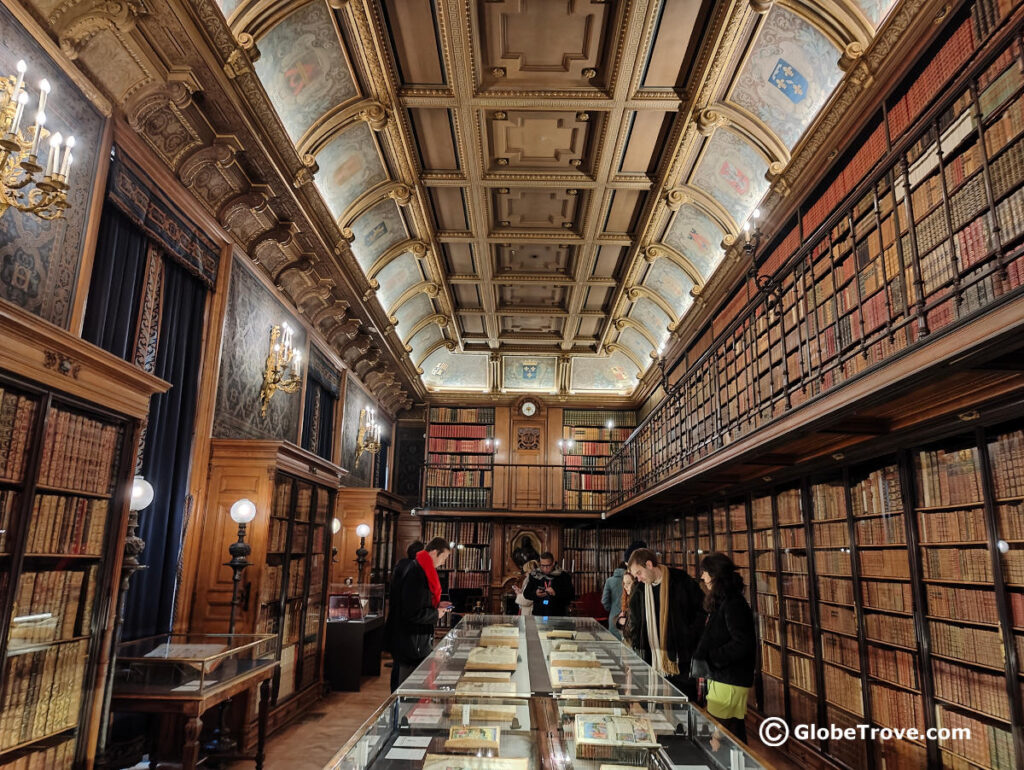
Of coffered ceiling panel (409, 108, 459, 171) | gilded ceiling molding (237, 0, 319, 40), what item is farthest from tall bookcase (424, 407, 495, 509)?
gilded ceiling molding (237, 0, 319, 40)

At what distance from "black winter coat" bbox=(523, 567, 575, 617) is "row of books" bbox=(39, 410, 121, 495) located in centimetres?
500

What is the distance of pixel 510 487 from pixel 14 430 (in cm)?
1166

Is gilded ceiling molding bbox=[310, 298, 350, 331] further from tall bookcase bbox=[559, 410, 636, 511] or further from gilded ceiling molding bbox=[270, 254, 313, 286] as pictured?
tall bookcase bbox=[559, 410, 636, 511]

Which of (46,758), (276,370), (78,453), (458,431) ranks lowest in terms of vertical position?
(46,758)

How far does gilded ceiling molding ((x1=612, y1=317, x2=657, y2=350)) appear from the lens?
12.5 meters

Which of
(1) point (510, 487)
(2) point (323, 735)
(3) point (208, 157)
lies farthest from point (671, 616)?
(1) point (510, 487)

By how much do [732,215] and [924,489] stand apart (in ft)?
15.4

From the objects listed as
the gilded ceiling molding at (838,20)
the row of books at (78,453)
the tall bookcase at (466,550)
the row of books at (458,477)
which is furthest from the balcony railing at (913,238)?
the tall bookcase at (466,550)

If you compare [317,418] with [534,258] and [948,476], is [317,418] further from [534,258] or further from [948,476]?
[948,476]

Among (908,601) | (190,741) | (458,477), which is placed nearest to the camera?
(190,741)

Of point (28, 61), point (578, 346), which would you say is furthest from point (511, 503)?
point (28, 61)

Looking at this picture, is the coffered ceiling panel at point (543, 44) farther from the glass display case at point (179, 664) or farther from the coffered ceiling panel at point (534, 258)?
the glass display case at point (179, 664)

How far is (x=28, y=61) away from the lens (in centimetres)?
356

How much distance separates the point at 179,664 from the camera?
378 cm
